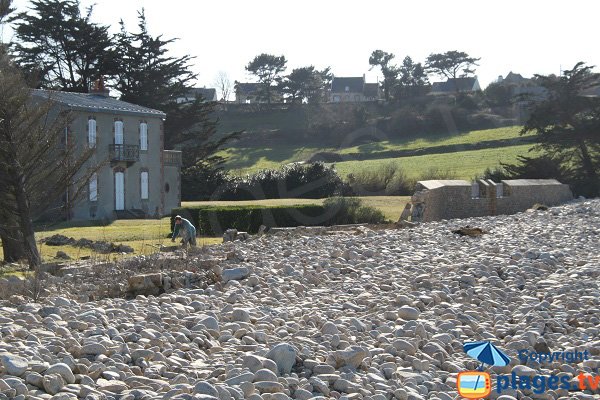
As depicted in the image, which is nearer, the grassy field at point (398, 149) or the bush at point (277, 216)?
the bush at point (277, 216)

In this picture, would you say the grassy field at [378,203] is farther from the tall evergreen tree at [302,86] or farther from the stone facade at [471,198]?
the tall evergreen tree at [302,86]

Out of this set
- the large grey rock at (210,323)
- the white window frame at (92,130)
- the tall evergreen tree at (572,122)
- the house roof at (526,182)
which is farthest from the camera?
the tall evergreen tree at (572,122)

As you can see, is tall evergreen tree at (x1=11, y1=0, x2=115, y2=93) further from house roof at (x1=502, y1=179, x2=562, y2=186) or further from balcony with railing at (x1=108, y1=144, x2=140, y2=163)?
house roof at (x1=502, y1=179, x2=562, y2=186)

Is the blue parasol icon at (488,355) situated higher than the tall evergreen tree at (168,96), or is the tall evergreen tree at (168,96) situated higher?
the tall evergreen tree at (168,96)

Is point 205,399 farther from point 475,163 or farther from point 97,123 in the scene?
point 475,163

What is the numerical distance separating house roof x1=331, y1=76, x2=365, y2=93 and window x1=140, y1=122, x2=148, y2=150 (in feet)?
217

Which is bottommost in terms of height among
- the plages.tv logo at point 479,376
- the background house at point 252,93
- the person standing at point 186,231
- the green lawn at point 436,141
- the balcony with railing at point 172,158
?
the plages.tv logo at point 479,376

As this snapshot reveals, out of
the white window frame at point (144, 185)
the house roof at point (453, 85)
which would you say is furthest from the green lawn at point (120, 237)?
the house roof at point (453, 85)

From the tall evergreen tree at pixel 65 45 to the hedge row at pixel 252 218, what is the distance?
71.3ft

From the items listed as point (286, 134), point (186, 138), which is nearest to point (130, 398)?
point (186, 138)

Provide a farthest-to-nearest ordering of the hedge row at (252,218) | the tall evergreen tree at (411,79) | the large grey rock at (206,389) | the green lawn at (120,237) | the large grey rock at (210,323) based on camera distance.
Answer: the tall evergreen tree at (411,79) → the hedge row at (252,218) → the green lawn at (120,237) → the large grey rock at (210,323) → the large grey rock at (206,389)

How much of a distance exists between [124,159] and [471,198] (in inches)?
672

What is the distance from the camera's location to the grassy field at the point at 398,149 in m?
55.5

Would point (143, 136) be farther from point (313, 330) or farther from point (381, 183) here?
point (313, 330)
